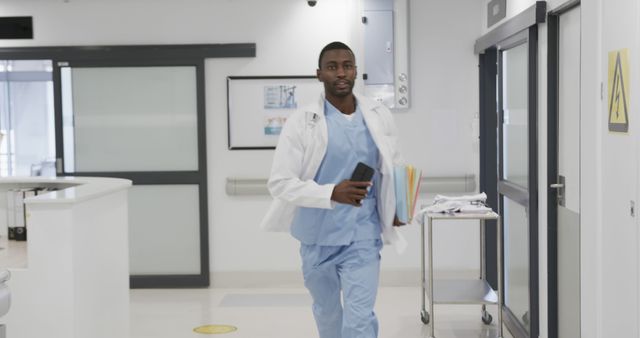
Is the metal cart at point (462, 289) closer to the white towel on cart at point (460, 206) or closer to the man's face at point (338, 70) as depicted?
the white towel on cart at point (460, 206)

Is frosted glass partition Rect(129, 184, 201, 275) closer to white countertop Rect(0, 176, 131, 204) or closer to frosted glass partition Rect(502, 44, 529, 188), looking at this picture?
white countertop Rect(0, 176, 131, 204)

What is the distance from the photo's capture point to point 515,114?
5.85m

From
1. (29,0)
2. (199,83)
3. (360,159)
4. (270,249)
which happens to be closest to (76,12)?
(29,0)

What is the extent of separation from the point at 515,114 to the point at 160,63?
314cm

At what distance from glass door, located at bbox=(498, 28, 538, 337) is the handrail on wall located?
112cm

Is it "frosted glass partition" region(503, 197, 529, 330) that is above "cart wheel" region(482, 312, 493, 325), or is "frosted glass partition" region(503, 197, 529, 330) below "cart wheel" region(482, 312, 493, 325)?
above

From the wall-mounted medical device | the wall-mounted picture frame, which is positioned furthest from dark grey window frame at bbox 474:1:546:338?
the wall-mounted picture frame

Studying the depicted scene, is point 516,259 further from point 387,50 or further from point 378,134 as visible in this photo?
point 378,134

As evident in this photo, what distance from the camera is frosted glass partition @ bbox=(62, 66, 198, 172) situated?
7676 mm

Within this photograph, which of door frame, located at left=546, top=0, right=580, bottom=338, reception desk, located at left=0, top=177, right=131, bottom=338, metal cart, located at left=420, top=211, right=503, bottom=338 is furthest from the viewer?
metal cart, located at left=420, top=211, right=503, bottom=338

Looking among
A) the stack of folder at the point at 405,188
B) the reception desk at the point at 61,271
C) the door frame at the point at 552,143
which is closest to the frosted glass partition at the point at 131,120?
the reception desk at the point at 61,271

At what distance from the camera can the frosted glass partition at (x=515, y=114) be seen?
221 inches

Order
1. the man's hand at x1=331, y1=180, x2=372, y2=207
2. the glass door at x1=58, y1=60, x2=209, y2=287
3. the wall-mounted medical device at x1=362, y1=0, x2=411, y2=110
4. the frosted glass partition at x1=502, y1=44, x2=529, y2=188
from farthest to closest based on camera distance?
the glass door at x1=58, y1=60, x2=209, y2=287
the wall-mounted medical device at x1=362, y1=0, x2=411, y2=110
the frosted glass partition at x1=502, y1=44, x2=529, y2=188
the man's hand at x1=331, y1=180, x2=372, y2=207
